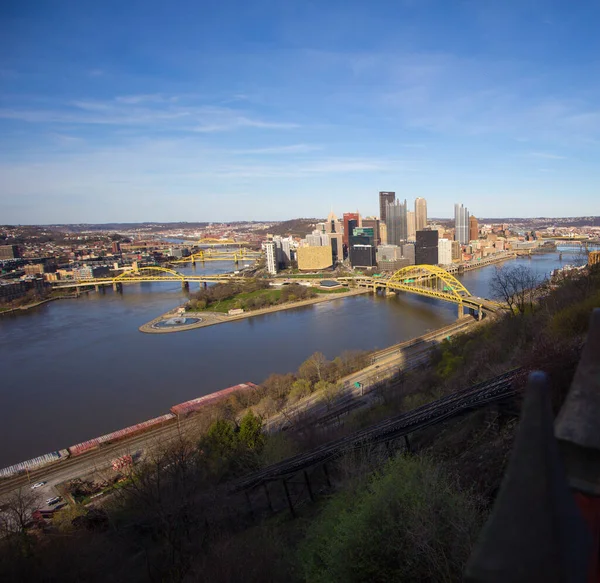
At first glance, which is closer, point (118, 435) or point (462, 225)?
point (118, 435)

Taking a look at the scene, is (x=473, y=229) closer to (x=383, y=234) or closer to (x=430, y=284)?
(x=383, y=234)

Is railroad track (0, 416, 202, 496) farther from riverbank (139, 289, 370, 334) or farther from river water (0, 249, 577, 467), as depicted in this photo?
riverbank (139, 289, 370, 334)

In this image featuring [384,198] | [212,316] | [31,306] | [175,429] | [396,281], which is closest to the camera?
[175,429]

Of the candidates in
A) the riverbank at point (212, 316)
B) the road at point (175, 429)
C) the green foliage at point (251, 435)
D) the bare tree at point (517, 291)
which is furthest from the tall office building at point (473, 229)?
the green foliage at point (251, 435)

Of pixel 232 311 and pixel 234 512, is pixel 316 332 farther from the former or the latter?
pixel 234 512

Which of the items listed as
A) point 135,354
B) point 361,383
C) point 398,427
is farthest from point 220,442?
point 135,354

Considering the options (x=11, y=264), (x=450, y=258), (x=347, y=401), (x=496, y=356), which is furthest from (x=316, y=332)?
(x=11, y=264)
